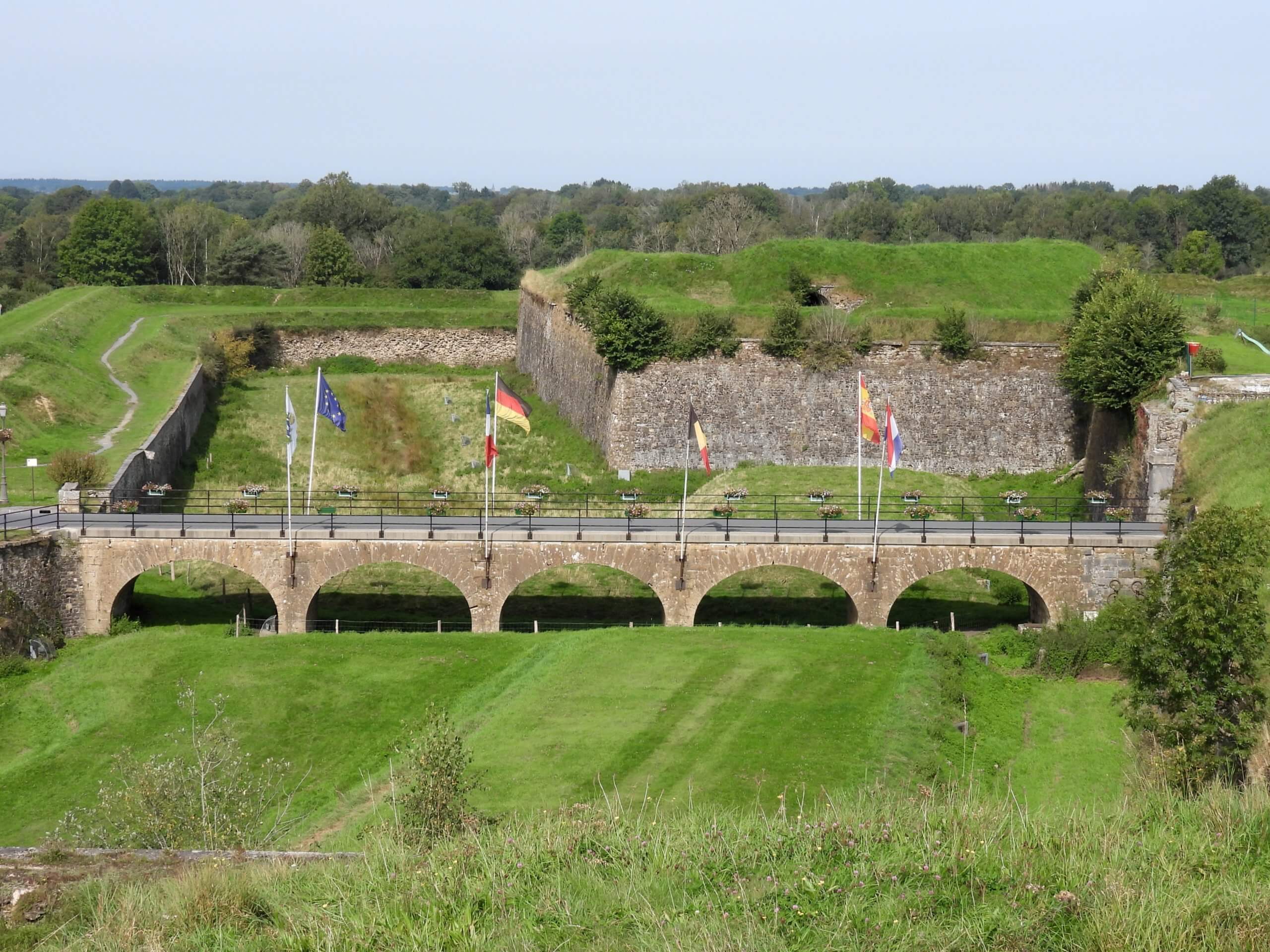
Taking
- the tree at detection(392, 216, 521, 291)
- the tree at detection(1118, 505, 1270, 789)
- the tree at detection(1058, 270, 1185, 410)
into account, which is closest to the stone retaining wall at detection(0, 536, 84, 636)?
the tree at detection(1118, 505, 1270, 789)

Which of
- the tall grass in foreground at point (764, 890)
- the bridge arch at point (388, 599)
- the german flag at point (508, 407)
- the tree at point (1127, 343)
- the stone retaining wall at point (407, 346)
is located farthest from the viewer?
the stone retaining wall at point (407, 346)

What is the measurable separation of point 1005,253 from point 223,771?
40144 millimetres

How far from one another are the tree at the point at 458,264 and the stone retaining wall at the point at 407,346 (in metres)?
13.9

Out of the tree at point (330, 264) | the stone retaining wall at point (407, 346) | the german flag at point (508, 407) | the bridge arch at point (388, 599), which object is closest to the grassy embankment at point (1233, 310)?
the german flag at point (508, 407)

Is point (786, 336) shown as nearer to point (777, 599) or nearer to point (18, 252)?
point (777, 599)

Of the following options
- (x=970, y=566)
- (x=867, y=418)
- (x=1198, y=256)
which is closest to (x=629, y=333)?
(x=867, y=418)

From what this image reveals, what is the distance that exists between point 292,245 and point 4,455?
52986 millimetres

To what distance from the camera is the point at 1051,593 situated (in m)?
32.8

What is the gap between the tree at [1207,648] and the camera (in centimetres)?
2222

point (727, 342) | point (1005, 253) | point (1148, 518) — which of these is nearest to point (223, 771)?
point (1148, 518)

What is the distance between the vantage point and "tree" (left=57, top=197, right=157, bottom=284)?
80700 mm

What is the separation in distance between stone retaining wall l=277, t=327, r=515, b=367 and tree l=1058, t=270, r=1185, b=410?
1213 inches

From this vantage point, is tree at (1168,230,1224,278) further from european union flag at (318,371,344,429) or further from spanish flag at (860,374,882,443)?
european union flag at (318,371,344,429)

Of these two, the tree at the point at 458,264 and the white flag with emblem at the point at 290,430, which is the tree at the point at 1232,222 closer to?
the tree at the point at 458,264
